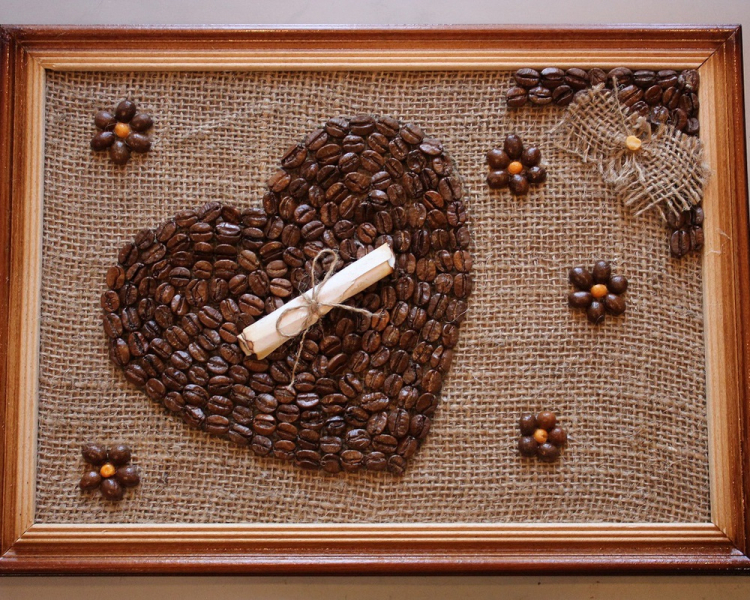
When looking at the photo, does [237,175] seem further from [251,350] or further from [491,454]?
[491,454]

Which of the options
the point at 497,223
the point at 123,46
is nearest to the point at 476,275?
the point at 497,223

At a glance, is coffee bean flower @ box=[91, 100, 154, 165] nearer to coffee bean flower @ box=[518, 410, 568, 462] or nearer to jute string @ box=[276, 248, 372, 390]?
jute string @ box=[276, 248, 372, 390]

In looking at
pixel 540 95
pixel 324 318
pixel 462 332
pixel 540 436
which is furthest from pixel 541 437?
pixel 540 95

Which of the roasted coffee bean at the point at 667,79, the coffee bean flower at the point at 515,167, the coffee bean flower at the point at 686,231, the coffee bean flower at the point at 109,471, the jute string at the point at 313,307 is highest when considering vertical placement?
the roasted coffee bean at the point at 667,79

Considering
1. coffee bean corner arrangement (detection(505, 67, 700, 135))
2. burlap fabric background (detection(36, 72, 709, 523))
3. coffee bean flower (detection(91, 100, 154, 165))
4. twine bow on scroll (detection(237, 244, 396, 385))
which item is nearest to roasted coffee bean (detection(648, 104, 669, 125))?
coffee bean corner arrangement (detection(505, 67, 700, 135))

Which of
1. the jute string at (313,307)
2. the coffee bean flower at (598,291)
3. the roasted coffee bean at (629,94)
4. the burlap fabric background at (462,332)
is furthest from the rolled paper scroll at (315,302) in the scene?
the roasted coffee bean at (629,94)

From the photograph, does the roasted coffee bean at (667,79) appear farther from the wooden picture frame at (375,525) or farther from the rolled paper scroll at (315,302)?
the rolled paper scroll at (315,302)

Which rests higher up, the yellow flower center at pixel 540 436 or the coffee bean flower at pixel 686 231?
the coffee bean flower at pixel 686 231

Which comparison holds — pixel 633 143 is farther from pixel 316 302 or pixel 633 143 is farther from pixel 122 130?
pixel 122 130
